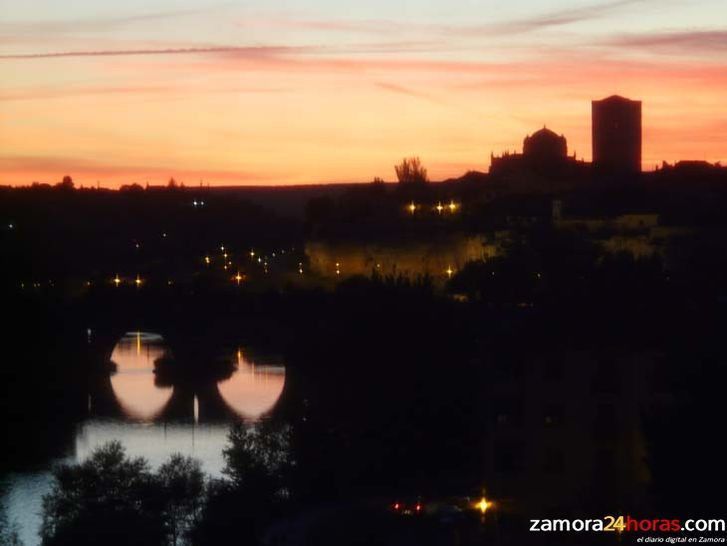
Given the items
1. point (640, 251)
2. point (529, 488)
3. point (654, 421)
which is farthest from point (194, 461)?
point (640, 251)

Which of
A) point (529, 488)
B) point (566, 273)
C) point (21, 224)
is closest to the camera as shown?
point (529, 488)

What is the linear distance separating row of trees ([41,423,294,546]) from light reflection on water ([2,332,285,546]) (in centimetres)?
59

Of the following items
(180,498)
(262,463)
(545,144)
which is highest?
(545,144)

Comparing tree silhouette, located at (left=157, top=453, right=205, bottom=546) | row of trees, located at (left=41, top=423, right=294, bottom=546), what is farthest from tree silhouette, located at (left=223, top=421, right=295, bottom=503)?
tree silhouette, located at (left=157, top=453, right=205, bottom=546)

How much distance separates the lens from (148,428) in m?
19.8

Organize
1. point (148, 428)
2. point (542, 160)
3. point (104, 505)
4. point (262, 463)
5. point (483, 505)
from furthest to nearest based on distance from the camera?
point (542, 160) → point (148, 428) → point (262, 463) → point (104, 505) → point (483, 505)

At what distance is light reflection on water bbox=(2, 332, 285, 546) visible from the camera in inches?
612

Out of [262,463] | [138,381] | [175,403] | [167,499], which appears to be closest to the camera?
[167,499]

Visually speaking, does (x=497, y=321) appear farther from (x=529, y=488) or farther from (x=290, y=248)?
(x=290, y=248)

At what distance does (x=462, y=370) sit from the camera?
14.4 meters

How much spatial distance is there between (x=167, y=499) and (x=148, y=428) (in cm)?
697

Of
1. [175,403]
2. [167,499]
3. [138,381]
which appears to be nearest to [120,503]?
[167,499]

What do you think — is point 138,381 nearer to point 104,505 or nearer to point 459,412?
point 459,412

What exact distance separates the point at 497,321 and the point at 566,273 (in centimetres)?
713
